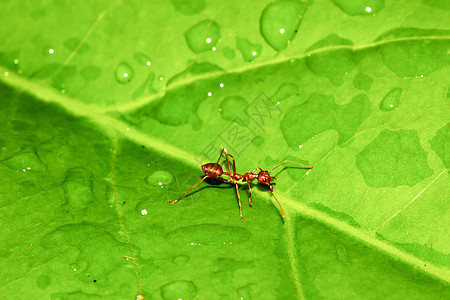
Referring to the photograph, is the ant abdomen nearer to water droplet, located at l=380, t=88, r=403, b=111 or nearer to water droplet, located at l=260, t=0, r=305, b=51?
water droplet, located at l=260, t=0, r=305, b=51

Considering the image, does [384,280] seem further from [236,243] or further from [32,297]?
[32,297]

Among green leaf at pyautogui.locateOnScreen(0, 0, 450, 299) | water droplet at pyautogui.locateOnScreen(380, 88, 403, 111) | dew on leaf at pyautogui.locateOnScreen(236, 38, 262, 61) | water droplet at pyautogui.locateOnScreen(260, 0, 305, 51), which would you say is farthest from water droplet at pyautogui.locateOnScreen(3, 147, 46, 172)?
water droplet at pyautogui.locateOnScreen(380, 88, 403, 111)

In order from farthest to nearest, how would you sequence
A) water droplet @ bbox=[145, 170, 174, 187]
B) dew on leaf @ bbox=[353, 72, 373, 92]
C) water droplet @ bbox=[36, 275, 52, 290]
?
1. water droplet @ bbox=[145, 170, 174, 187]
2. dew on leaf @ bbox=[353, 72, 373, 92]
3. water droplet @ bbox=[36, 275, 52, 290]

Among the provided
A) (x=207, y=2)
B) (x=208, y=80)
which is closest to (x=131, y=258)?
(x=208, y=80)

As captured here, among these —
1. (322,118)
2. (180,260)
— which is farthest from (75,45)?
(322,118)

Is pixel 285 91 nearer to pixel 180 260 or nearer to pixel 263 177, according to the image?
pixel 263 177

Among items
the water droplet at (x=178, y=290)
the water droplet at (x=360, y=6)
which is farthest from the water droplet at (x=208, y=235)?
the water droplet at (x=360, y=6)
